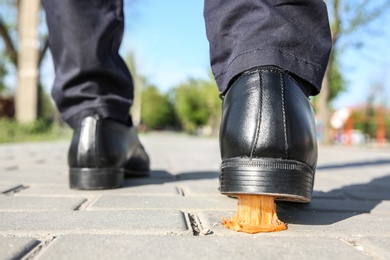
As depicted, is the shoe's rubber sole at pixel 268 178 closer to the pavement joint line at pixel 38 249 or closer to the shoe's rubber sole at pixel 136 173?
the pavement joint line at pixel 38 249

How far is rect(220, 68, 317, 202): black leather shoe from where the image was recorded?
1.03 metres

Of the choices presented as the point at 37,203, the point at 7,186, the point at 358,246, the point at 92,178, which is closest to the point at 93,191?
the point at 92,178

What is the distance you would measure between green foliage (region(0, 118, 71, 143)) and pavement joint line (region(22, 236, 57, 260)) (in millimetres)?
9459

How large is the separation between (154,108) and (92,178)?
2442 inches

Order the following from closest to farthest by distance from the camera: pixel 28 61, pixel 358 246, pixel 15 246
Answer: pixel 15 246, pixel 358 246, pixel 28 61

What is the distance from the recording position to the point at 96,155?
1.69 m

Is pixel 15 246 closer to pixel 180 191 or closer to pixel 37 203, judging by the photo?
pixel 37 203

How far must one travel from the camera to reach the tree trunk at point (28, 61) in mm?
11609

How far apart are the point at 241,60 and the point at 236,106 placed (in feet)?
0.45

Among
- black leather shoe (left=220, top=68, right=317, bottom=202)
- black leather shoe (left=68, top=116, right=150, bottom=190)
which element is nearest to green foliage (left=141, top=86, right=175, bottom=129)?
black leather shoe (left=68, top=116, right=150, bottom=190)

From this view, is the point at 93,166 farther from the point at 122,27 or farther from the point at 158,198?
the point at 122,27

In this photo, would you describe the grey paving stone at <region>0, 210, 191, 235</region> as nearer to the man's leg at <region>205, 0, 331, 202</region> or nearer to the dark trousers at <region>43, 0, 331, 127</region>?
the man's leg at <region>205, 0, 331, 202</region>

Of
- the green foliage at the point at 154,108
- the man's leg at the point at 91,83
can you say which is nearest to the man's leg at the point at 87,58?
the man's leg at the point at 91,83

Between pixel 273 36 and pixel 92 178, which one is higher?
pixel 273 36
